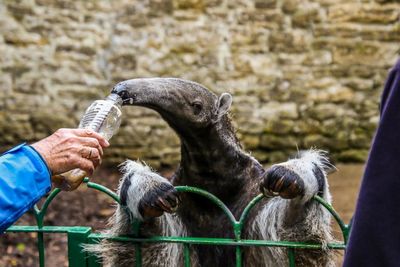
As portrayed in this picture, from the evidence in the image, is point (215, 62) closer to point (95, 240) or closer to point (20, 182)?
point (95, 240)

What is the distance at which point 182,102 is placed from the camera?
2814 millimetres

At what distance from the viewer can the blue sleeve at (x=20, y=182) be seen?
1880 mm

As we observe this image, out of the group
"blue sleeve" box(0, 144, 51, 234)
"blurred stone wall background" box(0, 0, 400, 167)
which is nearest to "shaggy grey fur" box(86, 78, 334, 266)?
"blue sleeve" box(0, 144, 51, 234)

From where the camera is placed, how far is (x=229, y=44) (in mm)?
7668

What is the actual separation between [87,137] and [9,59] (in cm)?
547

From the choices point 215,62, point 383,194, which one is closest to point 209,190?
point 383,194

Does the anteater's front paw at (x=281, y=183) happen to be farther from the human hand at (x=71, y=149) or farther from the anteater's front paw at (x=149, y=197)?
the human hand at (x=71, y=149)

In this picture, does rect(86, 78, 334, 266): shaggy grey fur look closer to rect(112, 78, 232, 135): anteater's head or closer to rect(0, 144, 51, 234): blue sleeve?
rect(112, 78, 232, 135): anteater's head

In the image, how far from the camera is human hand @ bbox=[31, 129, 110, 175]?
82.1 inches

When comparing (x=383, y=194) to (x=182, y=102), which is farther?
(x=182, y=102)

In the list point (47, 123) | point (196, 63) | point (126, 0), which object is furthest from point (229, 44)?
point (47, 123)

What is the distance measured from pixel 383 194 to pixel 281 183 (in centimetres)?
98

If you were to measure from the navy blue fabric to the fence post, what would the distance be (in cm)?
132

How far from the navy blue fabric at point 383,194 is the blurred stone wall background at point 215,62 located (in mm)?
6223
